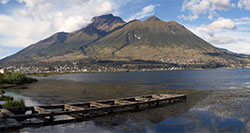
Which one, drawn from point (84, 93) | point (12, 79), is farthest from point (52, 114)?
point (12, 79)

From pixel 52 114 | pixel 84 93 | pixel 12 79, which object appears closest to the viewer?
pixel 52 114

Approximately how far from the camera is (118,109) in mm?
38312

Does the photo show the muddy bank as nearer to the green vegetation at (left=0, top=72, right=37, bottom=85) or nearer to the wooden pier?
the wooden pier

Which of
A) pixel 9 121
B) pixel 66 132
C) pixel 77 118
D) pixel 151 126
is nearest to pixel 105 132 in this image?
pixel 66 132

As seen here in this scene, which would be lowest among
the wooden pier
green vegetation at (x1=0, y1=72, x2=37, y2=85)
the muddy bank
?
the muddy bank

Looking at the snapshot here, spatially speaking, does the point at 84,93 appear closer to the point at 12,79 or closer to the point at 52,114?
the point at 52,114

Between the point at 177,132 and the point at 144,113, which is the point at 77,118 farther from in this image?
the point at 177,132

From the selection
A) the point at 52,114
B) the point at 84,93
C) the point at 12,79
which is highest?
the point at 12,79

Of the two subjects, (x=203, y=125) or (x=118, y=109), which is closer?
(x=203, y=125)

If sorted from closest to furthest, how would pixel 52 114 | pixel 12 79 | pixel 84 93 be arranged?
pixel 52 114
pixel 84 93
pixel 12 79

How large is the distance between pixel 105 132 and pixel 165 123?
8429 millimetres

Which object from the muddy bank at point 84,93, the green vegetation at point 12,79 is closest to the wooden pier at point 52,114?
the muddy bank at point 84,93

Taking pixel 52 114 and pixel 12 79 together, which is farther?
pixel 12 79

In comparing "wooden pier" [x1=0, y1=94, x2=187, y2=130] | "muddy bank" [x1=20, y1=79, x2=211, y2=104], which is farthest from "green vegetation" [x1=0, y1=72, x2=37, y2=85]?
"wooden pier" [x1=0, y1=94, x2=187, y2=130]
